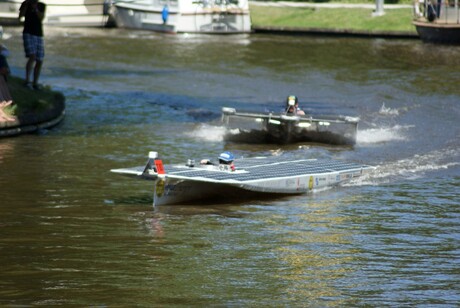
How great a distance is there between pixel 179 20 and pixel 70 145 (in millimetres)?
31926

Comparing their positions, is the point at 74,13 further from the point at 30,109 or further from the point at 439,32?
the point at 30,109


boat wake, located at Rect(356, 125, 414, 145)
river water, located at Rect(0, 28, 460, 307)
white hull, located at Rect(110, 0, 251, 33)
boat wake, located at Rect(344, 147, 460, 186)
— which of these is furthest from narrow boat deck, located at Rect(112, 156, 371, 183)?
white hull, located at Rect(110, 0, 251, 33)

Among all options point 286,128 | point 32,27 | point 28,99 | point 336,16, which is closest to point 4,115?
point 28,99

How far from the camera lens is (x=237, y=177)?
1752cm

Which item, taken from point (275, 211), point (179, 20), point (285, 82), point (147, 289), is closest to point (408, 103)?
point (285, 82)

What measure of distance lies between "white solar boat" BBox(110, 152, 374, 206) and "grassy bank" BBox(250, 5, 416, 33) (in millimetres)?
32658

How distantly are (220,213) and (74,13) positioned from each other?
4186cm

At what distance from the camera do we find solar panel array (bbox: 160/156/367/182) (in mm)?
17203

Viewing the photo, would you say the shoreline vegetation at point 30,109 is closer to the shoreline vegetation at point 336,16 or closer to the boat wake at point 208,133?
the boat wake at point 208,133

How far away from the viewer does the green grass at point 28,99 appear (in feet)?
79.5

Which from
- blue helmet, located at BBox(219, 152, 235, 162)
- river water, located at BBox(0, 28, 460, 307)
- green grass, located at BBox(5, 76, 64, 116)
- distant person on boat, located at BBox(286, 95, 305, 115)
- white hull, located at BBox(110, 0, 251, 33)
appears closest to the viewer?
river water, located at BBox(0, 28, 460, 307)

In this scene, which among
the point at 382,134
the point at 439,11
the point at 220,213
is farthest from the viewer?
the point at 439,11

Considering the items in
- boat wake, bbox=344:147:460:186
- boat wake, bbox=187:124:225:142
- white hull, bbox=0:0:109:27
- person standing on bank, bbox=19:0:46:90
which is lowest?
white hull, bbox=0:0:109:27

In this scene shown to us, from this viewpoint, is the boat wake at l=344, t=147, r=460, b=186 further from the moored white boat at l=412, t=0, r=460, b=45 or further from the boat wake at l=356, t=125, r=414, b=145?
the moored white boat at l=412, t=0, r=460, b=45
